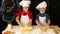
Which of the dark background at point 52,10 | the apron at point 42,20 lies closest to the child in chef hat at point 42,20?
the apron at point 42,20

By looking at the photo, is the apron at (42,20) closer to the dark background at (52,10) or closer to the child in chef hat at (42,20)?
the child in chef hat at (42,20)

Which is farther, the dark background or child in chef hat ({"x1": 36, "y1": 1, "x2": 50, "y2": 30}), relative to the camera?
the dark background

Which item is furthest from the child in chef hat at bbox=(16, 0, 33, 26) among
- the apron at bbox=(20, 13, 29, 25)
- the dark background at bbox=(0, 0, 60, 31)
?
the dark background at bbox=(0, 0, 60, 31)

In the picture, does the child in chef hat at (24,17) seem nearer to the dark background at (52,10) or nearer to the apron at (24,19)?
the apron at (24,19)

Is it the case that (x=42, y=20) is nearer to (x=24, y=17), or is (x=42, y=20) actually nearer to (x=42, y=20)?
(x=42, y=20)

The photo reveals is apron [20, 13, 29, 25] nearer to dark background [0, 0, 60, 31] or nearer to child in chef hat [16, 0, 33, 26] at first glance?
child in chef hat [16, 0, 33, 26]

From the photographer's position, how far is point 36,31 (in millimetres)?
1010

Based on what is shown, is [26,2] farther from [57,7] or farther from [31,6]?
[57,7]

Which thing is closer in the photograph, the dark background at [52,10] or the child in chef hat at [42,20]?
the child in chef hat at [42,20]

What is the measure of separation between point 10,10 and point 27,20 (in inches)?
5.9

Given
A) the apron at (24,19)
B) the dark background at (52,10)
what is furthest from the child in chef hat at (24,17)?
the dark background at (52,10)

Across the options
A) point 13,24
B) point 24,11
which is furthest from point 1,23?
point 24,11

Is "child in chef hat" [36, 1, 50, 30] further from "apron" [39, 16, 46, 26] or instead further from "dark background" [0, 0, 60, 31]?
"dark background" [0, 0, 60, 31]

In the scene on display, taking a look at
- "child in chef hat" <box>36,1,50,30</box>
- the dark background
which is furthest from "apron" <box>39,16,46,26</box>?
the dark background
